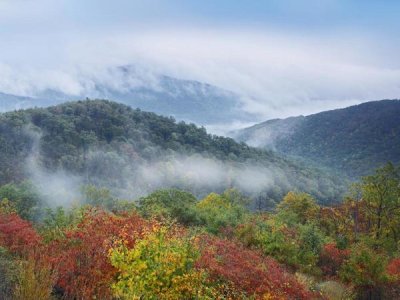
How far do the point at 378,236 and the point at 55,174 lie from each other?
6803 centimetres

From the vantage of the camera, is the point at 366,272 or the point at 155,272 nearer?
Answer: the point at 155,272

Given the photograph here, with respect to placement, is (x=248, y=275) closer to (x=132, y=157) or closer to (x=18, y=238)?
(x=18, y=238)

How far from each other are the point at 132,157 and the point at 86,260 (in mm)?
107342

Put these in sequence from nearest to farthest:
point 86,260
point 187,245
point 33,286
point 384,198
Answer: point 33,286 → point 187,245 → point 86,260 → point 384,198

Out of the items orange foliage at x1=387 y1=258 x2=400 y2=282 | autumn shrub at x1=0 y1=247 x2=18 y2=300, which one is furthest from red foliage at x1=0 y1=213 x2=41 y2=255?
orange foliage at x1=387 y1=258 x2=400 y2=282

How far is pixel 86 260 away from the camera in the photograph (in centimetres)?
1058

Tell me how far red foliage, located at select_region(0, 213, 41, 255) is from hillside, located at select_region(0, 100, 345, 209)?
6442cm

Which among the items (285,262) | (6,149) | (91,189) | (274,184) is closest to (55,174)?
(6,149)

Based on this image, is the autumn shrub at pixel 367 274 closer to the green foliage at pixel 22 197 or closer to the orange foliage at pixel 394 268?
the orange foliage at pixel 394 268

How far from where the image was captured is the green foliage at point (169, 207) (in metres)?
29.2

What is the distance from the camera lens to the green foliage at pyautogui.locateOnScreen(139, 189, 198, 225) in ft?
95.9

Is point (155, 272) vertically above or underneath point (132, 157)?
underneath

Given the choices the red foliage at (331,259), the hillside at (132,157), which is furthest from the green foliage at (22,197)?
the hillside at (132,157)

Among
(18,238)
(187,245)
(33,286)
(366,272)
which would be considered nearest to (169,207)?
(366,272)
